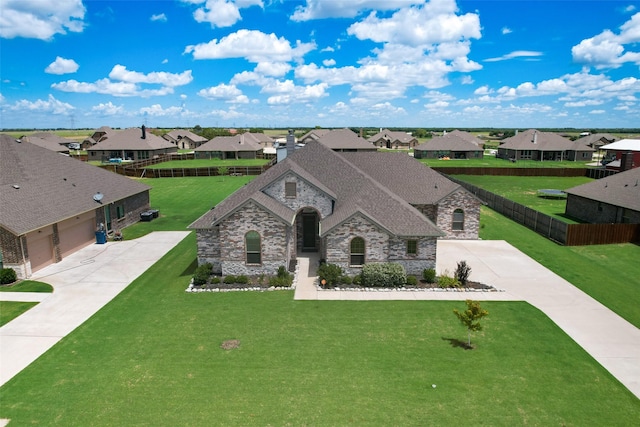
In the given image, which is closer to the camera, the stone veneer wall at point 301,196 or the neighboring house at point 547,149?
the stone veneer wall at point 301,196

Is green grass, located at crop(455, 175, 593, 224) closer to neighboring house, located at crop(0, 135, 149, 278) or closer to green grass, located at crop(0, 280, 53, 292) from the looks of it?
neighboring house, located at crop(0, 135, 149, 278)

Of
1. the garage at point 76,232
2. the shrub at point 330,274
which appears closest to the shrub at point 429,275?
the shrub at point 330,274

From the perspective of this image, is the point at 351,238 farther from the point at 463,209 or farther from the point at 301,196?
the point at 463,209

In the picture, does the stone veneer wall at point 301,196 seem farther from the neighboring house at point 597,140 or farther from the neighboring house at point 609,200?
the neighboring house at point 597,140

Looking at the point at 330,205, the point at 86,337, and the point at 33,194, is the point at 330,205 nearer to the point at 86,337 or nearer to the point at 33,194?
the point at 86,337

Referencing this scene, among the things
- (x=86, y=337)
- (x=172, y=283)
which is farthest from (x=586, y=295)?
(x=86, y=337)

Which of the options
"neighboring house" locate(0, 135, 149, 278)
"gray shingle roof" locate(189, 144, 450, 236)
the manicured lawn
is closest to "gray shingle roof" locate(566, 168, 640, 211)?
"gray shingle roof" locate(189, 144, 450, 236)
